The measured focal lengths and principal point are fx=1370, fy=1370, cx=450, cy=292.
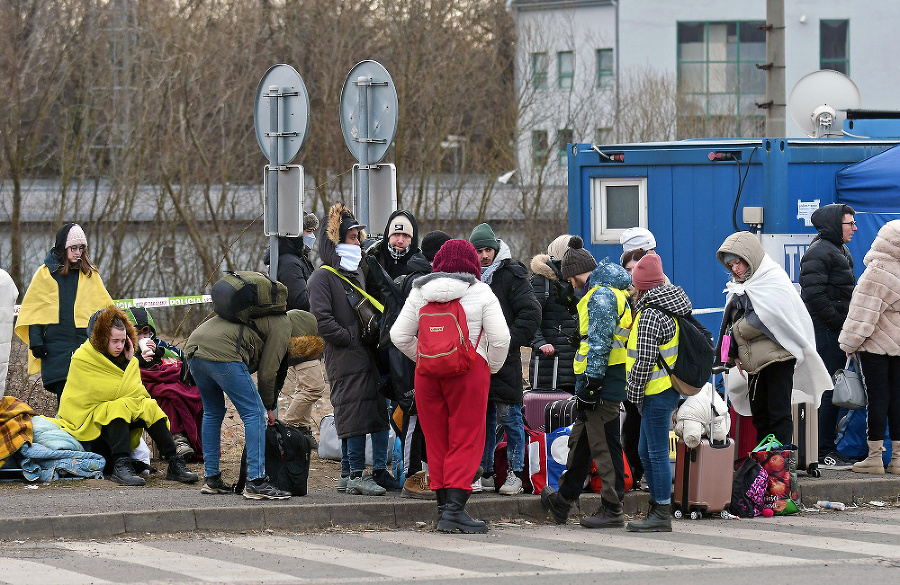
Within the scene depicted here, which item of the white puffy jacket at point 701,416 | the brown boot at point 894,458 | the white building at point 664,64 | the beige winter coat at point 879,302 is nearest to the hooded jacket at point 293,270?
the white puffy jacket at point 701,416

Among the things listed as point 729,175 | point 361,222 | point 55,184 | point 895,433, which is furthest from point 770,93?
point 55,184

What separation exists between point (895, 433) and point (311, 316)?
4955 mm

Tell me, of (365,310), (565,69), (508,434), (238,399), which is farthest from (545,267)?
(565,69)

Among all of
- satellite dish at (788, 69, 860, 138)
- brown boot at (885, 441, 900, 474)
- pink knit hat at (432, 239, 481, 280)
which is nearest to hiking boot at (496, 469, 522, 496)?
pink knit hat at (432, 239, 481, 280)

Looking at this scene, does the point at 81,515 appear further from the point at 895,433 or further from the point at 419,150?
the point at 419,150

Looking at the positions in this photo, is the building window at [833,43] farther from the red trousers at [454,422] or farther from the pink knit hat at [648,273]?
the red trousers at [454,422]

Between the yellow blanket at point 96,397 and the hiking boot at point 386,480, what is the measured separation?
1779mm

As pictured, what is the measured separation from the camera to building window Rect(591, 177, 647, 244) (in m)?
12.9

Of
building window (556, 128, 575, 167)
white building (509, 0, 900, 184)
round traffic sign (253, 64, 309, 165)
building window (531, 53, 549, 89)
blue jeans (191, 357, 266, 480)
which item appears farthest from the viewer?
white building (509, 0, 900, 184)

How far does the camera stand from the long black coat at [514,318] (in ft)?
32.0

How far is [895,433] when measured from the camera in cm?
1120

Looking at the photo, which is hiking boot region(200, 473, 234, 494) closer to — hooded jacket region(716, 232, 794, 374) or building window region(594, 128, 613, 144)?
hooded jacket region(716, 232, 794, 374)

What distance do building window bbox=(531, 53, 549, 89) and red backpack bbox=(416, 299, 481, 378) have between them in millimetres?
21079

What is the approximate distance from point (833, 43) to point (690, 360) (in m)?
49.3
